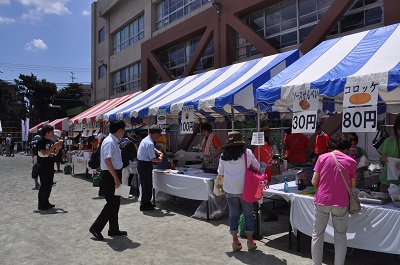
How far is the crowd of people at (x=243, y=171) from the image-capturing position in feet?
12.0

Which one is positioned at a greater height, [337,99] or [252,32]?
[252,32]

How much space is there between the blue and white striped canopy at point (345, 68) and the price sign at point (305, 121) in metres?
0.35

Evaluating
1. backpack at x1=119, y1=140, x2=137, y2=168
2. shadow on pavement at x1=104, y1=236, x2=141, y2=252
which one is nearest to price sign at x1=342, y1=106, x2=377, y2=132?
shadow on pavement at x1=104, y1=236, x2=141, y2=252

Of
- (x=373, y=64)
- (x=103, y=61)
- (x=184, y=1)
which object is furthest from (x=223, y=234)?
(x=103, y=61)

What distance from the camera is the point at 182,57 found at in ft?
60.6

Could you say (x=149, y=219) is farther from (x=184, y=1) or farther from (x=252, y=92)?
(x=184, y=1)

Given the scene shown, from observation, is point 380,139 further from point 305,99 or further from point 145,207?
point 145,207

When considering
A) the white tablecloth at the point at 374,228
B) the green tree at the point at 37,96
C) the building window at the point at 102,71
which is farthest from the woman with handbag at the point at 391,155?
the green tree at the point at 37,96

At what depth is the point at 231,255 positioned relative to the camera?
4.64 metres

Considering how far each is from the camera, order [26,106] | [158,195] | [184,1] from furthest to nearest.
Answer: [26,106] → [184,1] → [158,195]

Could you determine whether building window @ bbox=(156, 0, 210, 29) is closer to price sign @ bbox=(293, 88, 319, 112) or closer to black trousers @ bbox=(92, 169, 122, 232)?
price sign @ bbox=(293, 88, 319, 112)

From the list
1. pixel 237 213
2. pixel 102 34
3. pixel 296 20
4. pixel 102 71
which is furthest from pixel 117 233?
pixel 102 34

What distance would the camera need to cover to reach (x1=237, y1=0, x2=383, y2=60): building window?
10.1 m

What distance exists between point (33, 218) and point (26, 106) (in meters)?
46.4
